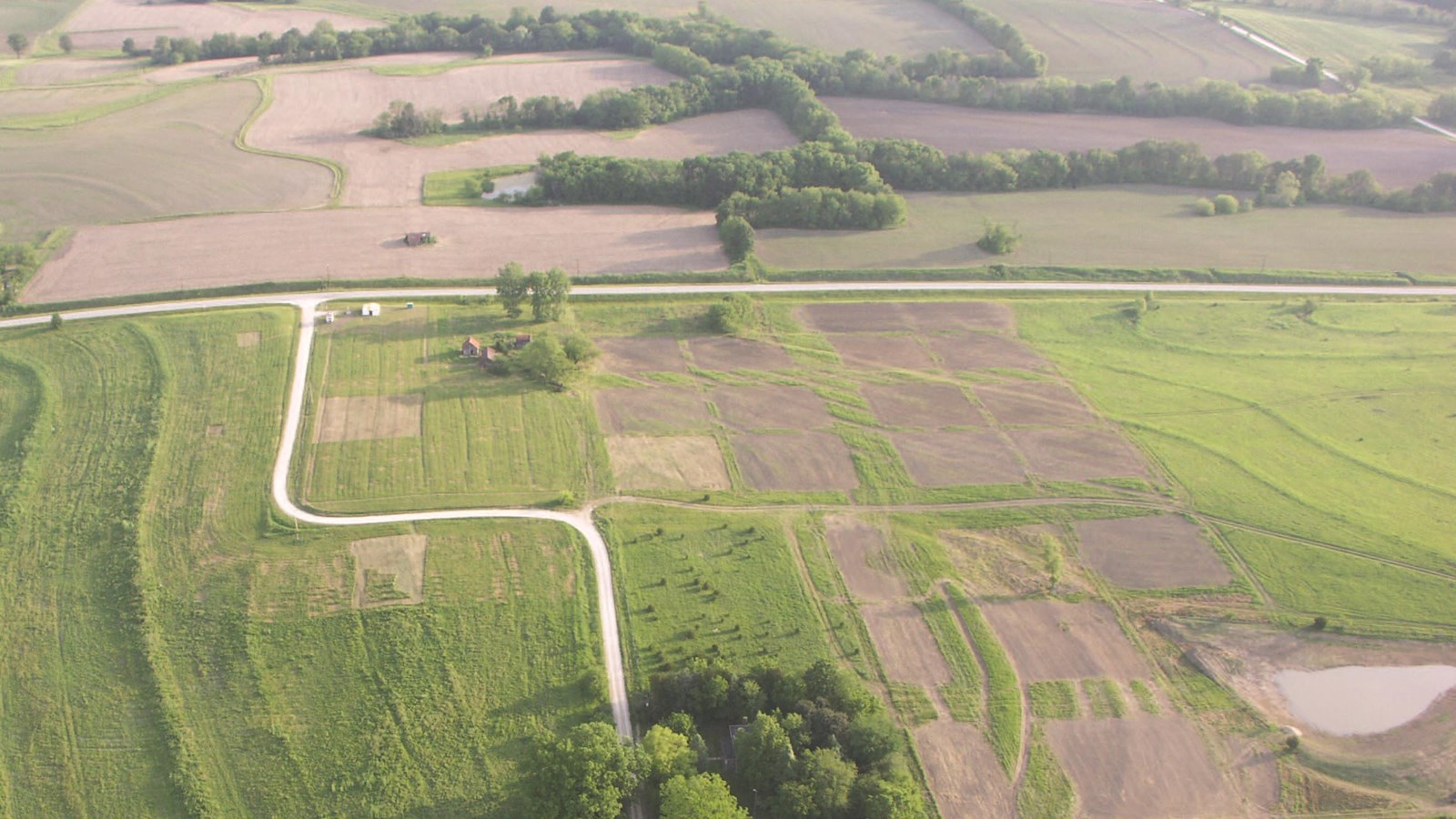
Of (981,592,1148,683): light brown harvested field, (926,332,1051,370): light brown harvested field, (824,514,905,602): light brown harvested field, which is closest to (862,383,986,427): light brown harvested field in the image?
(926,332,1051,370): light brown harvested field

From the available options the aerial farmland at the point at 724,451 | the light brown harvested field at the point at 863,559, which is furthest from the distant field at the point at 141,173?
the light brown harvested field at the point at 863,559

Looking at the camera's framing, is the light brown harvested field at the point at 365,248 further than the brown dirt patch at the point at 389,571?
Yes

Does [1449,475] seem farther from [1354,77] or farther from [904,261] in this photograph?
[1354,77]

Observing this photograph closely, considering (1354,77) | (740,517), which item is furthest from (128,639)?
(1354,77)

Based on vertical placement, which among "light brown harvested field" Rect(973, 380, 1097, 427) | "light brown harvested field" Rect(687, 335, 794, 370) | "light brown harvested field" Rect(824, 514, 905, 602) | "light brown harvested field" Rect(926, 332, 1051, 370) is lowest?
"light brown harvested field" Rect(824, 514, 905, 602)

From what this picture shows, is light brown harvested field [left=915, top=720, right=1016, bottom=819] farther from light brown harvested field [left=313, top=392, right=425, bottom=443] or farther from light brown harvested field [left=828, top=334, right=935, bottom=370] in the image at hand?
light brown harvested field [left=313, top=392, right=425, bottom=443]

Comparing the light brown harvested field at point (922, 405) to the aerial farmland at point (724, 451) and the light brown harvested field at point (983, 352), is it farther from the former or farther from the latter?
the light brown harvested field at point (983, 352)

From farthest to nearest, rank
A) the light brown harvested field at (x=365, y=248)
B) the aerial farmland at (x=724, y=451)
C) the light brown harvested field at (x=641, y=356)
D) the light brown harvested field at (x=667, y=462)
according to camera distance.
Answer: the light brown harvested field at (x=365, y=248)
the light brown harvested field at (x=641, y=356)
the light brown harvested field at (x=667, y=462)
the aerial farmland at (x=724, y=451)

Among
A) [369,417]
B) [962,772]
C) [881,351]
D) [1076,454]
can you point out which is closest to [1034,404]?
[1076,454]
